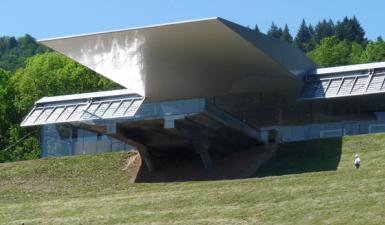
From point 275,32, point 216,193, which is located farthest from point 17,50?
point 216,193

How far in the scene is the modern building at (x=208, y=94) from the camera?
36656 mm

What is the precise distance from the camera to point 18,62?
130375mm

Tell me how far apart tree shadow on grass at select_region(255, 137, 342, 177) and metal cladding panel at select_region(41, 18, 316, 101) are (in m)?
3.06

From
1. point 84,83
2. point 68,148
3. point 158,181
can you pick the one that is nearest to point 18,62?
point 84,83

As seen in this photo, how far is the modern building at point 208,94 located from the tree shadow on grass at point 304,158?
1277 mm

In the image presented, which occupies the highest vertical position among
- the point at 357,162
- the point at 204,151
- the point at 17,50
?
the point at 17,50

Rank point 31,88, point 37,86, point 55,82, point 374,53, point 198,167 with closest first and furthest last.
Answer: point 198,167 → point 31,88 → point 37,86 → point 55,82 → point 374,53

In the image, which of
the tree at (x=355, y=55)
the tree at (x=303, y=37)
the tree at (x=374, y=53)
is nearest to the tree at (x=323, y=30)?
the tree at (x=303, y=37)

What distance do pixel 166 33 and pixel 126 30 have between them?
1.41 m

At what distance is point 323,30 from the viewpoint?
422 ft

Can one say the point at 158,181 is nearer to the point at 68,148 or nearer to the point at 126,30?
the point at 126,30

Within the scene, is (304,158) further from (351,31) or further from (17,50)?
(17,50)

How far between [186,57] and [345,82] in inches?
286

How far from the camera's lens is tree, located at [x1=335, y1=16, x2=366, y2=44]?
402ft
